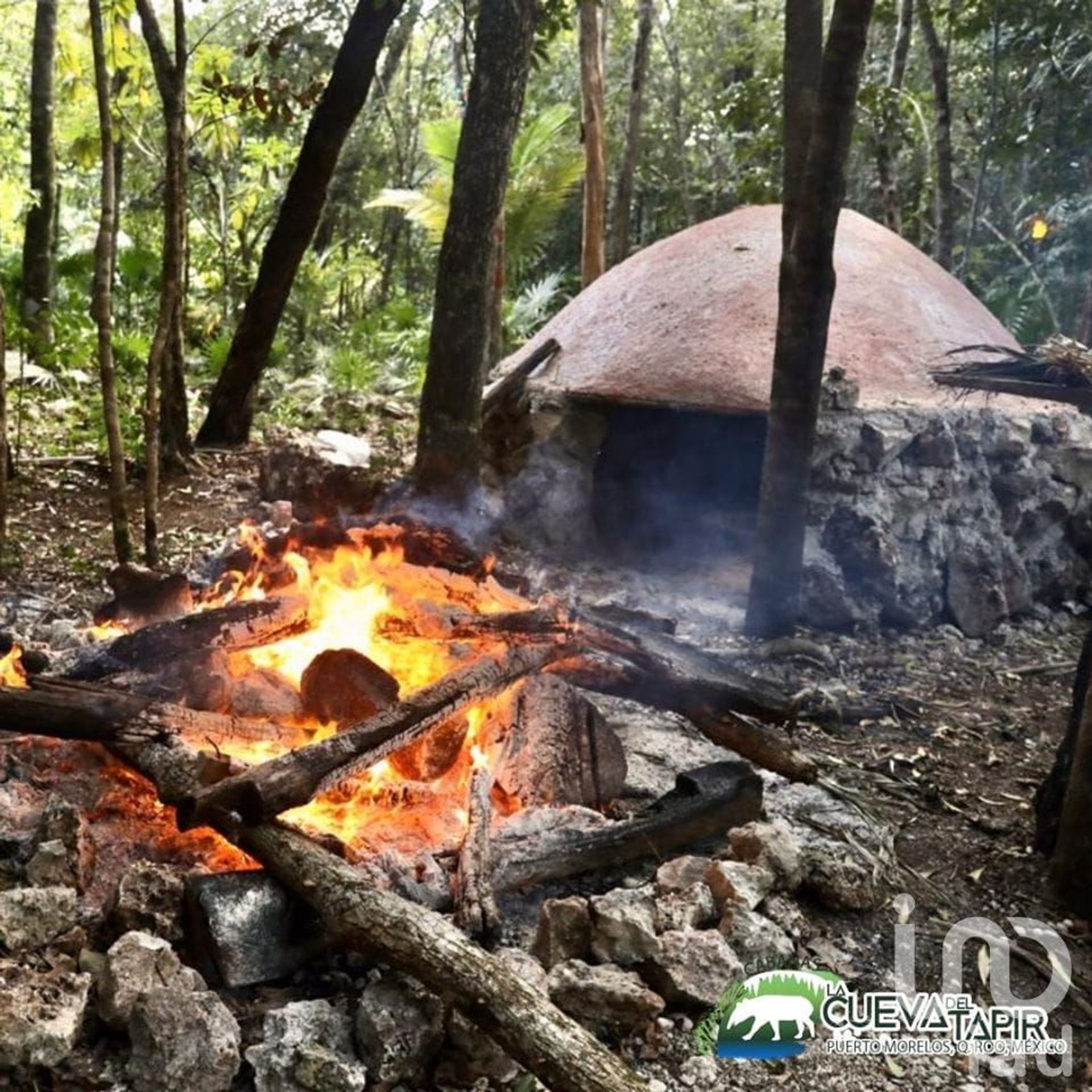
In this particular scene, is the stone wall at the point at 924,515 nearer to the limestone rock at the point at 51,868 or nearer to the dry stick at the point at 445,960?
the dry stick at the point at 445,960

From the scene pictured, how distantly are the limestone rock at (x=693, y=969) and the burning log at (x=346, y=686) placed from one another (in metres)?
1.38

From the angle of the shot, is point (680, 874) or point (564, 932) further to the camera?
point (680, 874)

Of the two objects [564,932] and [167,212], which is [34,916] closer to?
[564,932]

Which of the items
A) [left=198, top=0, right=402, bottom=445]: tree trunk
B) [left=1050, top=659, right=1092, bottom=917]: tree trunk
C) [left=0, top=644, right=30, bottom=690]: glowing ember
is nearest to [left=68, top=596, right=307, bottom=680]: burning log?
[left=0, top=644, right=30, bottom=690]: glowing ember

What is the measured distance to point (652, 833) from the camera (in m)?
3.35

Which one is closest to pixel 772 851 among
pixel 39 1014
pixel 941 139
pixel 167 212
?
pixel 39 1014

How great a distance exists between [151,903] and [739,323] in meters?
5.94

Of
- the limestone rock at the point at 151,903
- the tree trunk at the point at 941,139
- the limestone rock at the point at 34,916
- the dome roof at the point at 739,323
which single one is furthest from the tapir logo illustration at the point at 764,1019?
the tree trunk at the point at 941,139

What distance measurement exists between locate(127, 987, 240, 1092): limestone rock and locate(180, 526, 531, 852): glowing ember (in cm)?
79

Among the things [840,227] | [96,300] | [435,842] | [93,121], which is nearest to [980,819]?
[435,842]

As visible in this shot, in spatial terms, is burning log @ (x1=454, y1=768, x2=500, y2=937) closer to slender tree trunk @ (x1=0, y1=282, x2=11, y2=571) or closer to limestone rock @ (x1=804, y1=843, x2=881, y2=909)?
limestone rock @ (x1=804, y1=843, x2=881, y2=909)

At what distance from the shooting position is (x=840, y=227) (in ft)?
28.2

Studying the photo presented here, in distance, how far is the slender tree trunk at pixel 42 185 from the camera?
30.2 ft

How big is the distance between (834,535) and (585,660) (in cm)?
Result: 304
